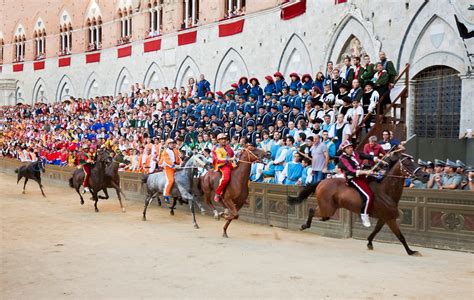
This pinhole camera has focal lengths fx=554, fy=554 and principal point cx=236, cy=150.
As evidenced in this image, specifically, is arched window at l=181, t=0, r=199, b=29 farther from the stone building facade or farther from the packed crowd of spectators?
the packed crowd of spectators

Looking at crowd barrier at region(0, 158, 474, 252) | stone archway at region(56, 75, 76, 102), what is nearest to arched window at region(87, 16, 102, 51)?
stone archway at region(56, 75, 76, 102)

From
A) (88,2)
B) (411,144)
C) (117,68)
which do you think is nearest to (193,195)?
(411,144)

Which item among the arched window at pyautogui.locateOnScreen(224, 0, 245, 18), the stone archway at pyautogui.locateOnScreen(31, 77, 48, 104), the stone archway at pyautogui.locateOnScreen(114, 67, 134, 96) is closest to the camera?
the arched window at pyautogui.locateOnScreen(224, 0, 245, 18)

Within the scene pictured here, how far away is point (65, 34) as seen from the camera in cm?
4772

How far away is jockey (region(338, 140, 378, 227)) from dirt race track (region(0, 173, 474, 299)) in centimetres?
93

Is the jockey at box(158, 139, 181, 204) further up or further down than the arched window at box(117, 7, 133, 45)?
further down

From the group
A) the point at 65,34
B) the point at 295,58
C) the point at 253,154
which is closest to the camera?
the point at 253,154

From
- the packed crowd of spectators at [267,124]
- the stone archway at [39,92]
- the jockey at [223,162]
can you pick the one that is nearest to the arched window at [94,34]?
the stone archway at [39,92]

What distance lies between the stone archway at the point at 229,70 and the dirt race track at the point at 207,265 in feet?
48.8

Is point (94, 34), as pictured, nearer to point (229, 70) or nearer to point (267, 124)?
point (229, 70)

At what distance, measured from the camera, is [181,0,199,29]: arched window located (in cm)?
3328

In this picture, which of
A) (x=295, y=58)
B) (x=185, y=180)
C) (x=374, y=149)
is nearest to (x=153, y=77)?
(x=295, y=58)

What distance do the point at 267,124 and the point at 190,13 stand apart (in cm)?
1843

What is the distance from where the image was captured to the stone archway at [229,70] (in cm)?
2895
